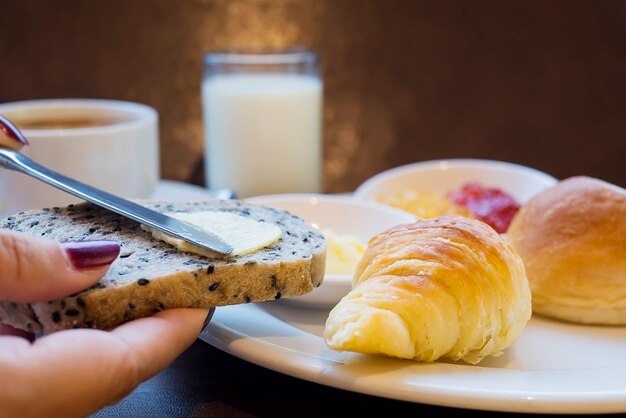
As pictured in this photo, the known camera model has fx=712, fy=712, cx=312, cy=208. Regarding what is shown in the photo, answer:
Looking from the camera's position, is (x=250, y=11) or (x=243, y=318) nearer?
(x=243, y=318)

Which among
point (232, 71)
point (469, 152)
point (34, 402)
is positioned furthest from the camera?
point (469, 152)

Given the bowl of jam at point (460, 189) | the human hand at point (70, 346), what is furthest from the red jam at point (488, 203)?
the human hand at point (70, 346)

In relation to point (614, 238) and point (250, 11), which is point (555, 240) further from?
point (250, 11)

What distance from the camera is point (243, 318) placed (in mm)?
820

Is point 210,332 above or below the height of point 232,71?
below

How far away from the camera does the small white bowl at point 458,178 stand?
4.54 feet

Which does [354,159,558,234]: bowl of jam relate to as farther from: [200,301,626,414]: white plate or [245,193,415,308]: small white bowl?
[200,301,626,414]: white plate

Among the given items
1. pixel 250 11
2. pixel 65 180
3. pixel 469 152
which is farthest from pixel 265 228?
pixel 469 152

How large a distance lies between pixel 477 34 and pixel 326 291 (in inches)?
42.5

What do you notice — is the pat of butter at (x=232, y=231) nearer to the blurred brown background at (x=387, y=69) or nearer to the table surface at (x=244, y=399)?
the table surface at (x=244, y=399)

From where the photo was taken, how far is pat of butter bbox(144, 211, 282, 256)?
729 millimetres

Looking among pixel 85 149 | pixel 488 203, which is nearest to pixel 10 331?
pixel 85 149

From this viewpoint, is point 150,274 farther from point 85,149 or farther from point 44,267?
point 85,149

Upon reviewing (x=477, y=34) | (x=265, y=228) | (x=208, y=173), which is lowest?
(x=208, y=173)
